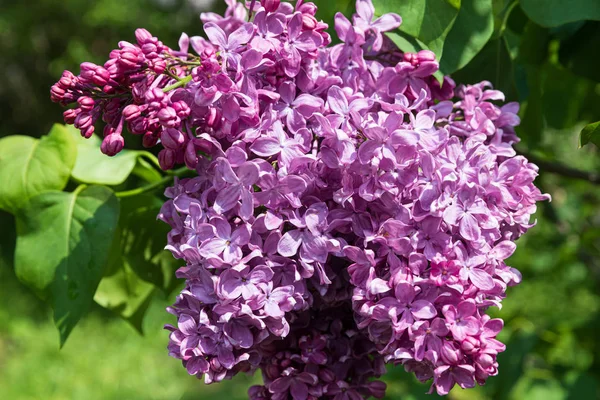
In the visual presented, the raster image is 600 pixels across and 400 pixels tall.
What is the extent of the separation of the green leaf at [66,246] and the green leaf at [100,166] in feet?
0.15

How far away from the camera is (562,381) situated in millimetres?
1659

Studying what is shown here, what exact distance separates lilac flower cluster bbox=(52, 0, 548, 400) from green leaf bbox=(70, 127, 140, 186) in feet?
1.09

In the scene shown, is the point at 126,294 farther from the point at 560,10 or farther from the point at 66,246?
the point at 560,10

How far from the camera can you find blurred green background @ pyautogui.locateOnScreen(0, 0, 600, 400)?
1258mm

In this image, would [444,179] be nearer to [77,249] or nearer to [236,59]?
[236,59]

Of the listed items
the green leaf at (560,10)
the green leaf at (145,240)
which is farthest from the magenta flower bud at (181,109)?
the green leaf at (560,10)

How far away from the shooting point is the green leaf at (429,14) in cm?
87

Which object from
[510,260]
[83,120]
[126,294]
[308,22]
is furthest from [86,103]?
[510,260]

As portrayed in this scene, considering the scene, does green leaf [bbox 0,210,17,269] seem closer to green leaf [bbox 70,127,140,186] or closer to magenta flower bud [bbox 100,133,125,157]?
green leaf [bbox 70,127,140,186]

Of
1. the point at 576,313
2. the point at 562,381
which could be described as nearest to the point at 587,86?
the point at 562,381

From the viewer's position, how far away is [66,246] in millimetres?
993

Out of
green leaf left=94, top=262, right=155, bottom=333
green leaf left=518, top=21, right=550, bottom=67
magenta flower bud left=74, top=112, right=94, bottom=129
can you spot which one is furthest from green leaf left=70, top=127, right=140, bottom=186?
green leaf left=518, top=21, right=550, bottom=67

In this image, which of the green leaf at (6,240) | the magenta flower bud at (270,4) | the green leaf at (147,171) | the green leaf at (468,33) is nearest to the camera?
the magenta flower bud at (270,4)

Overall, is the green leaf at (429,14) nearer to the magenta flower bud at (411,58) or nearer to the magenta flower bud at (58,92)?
the magenta flower bud at (411,58)
